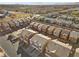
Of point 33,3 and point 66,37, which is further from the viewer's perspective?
point 33,3

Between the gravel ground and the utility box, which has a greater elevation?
the utility box

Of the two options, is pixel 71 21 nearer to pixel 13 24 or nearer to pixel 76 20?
pixel 76 20

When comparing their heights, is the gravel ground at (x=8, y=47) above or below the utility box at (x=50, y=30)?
below

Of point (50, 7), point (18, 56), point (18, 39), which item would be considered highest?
point (50, 7)

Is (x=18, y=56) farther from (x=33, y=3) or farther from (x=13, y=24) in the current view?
(x=33, y=3)

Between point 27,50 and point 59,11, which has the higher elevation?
point 59,11

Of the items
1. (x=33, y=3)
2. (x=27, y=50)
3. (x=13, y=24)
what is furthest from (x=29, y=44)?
(x=33, y=3)

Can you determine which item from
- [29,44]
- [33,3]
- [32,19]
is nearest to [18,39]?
[29,44]

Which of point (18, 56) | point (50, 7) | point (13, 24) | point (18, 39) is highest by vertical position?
point (50, 7)

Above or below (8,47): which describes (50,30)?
above
